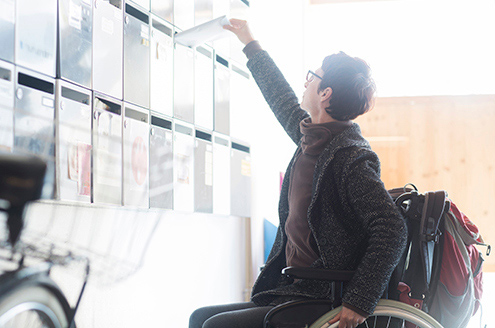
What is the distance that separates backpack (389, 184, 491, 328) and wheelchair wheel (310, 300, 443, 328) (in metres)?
0.08

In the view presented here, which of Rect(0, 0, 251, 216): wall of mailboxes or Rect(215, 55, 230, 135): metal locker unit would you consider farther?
Rect(215, 55, 230, 135): metal locker unit

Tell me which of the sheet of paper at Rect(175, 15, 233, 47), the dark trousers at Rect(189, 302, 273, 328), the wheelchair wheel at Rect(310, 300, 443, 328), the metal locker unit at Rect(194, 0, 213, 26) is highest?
the metal locker unit at Rect(194, 0, 213, 26)

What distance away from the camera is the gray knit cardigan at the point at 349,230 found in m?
1.23

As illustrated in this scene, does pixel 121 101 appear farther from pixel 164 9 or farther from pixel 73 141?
pixel 164 9

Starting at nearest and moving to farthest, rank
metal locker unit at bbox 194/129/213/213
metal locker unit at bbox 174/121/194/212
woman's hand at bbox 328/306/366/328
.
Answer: woman's hand at bbox 328/306/366/328 → metal locker unit at bbox 174/121/194/212 → metal locker unit at bbox 194/129/213/213

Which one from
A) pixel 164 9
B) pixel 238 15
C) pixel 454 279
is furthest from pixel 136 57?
pixel 454 279

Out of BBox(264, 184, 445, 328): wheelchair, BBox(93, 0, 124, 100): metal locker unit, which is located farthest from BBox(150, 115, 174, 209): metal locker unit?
BBox(264, 184, 445, 328): wheelchair

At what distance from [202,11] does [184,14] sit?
0.19 m

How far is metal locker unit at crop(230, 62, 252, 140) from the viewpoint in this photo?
2633 mm

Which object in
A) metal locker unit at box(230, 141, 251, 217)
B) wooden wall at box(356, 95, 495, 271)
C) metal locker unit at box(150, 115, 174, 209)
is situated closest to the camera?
metal locker unit at box(150, 115, 174, 209)

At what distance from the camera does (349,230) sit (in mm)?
1342

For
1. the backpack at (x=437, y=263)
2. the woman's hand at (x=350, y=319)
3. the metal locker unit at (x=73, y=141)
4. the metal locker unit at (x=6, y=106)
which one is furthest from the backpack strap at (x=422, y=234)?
the metal locker unit at (x=6, y=106)

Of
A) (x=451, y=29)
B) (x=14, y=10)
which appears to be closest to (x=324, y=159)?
(x=14, y=10)

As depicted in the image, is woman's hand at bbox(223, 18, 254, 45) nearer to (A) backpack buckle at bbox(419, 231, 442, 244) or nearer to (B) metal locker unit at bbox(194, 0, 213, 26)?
(B) metal locker unit at bbox(194, 0, 213, 26)
